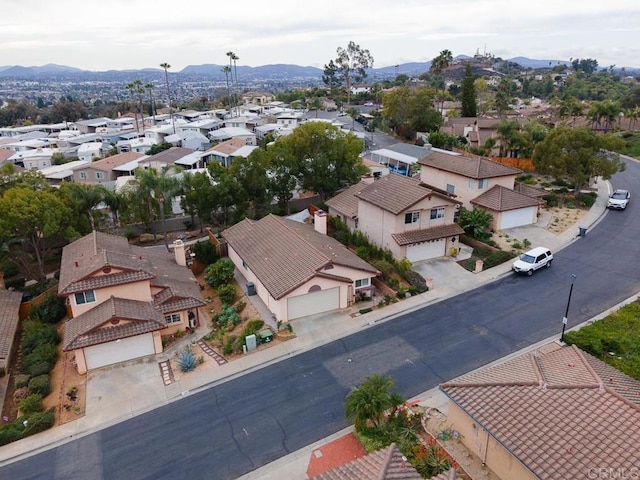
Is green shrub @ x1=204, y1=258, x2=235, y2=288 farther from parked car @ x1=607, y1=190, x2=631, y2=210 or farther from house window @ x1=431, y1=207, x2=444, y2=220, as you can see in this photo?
parked car @ x1=607, y1=190, x2=631, y2=210

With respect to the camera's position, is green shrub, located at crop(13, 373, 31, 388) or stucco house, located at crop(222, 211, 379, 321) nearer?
green shrub, located at crop(13, 373, 31, 388)

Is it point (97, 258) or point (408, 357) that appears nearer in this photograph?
point (408, 357)

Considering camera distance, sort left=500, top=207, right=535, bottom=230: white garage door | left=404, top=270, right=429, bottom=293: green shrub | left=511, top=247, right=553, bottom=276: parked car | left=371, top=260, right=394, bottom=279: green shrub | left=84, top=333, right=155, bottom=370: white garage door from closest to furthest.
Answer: left=84, top=333, right=155, bottom=370: white garage door, left=404, top=270, right=429, bottom=293: green shrub, left=371, top=260, right=394, bottom=279: green shrub, left=511, top=247, right=553, bottom=276: parked car, left=500, top=207, right=535, bottom=230: white garage door

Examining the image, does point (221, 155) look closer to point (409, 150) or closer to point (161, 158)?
point (161, 158)

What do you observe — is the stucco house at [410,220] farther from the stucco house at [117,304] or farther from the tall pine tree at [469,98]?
the tall pine tree at [469,98]

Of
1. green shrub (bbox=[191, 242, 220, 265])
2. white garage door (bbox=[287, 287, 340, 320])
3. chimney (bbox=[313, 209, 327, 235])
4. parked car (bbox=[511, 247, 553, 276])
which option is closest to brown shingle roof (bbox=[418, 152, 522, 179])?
parked car (bbox=[511, 247, 553, 276])

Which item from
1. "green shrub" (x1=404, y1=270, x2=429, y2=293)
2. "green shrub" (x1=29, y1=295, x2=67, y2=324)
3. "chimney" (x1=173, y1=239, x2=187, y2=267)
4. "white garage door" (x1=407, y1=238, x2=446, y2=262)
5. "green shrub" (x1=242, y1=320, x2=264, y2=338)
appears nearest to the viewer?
"green shrub" (x1=242, y1=320, x2=264, y2=338)

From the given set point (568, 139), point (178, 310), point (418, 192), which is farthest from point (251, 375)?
point (568, 139)
